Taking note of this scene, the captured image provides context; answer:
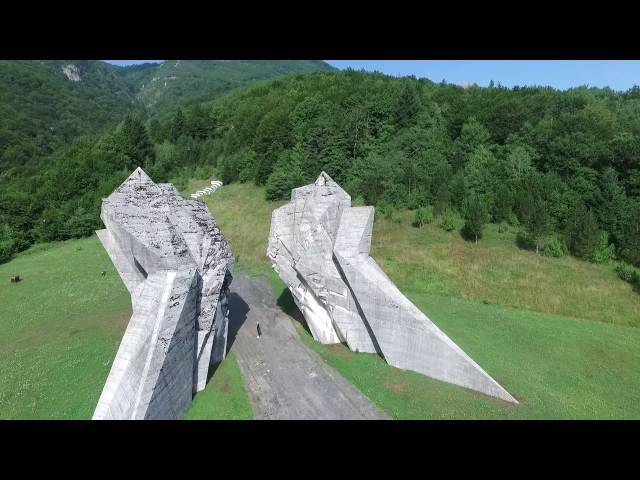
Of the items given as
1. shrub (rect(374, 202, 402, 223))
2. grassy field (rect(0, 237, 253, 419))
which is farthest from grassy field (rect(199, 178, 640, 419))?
grassy field (rect(0, 237, 253, 419))

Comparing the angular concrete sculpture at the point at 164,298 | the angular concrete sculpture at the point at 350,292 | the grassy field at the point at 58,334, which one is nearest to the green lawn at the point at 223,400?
the angular concrete sculpture at the point at 164,298

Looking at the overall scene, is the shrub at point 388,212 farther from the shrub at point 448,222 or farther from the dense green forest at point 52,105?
the dense green forest at point 52,105

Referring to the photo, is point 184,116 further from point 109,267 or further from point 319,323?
point 319,323

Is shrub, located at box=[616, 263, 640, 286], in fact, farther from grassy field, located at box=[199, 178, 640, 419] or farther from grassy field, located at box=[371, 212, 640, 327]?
grassy field, located at box=[199, 178, 640, 419]

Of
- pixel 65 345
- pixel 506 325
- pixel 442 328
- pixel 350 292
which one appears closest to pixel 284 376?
pixel 350 292

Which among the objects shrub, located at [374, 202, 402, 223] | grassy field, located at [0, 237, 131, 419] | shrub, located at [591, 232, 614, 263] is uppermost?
shrub, located at [591, 232, 614, 263]
